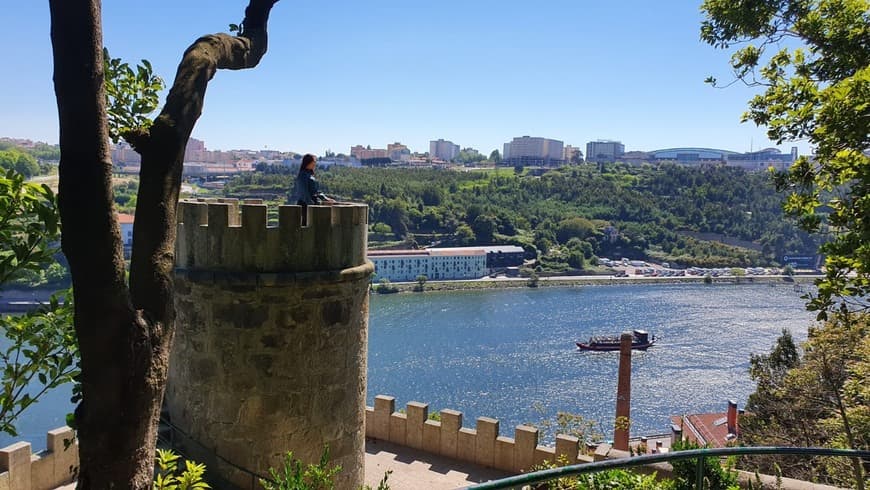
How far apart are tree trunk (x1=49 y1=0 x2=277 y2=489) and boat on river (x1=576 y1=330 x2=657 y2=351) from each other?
36828mm

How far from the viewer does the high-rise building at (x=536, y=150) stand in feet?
578

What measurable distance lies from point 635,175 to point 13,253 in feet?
436

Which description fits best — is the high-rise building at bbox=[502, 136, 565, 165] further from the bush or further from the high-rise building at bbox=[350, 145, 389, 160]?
the bush

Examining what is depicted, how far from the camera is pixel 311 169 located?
4.81m

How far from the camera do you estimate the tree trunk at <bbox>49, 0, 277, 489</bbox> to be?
2258 millimetres

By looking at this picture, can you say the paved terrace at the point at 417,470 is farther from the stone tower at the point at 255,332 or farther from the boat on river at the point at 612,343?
the boat on river at the point at 612,343

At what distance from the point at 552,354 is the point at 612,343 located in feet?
11.7

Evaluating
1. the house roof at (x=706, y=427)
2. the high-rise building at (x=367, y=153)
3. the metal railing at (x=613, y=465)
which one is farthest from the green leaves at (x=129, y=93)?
the high-rise building at (x=367, y=153)

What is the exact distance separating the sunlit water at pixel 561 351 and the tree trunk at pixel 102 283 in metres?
26.1

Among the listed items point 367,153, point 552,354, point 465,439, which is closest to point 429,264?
point 552,354

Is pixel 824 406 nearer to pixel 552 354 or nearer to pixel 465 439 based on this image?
pixel 465 439

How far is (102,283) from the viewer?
2.29 metres

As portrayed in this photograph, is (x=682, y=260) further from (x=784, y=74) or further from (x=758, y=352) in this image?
(x=784, y=74)

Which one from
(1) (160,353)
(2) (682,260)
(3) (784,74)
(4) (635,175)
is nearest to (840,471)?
(3) (784,74)
